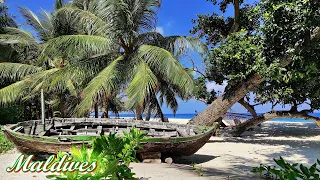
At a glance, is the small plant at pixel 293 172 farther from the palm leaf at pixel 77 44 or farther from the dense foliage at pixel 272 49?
the palm leaf at pixel 77 44

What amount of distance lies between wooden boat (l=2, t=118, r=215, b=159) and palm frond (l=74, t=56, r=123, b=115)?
3.13 ft

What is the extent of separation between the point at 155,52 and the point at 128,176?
7.86 meters

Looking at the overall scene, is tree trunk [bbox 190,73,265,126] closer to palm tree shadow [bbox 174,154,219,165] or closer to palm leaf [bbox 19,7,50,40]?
palm tree shadow [bbox 174,154,219,165]

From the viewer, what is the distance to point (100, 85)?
31.9ft

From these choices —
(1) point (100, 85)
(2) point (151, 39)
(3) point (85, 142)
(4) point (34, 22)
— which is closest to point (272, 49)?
(2) point (151, 39)

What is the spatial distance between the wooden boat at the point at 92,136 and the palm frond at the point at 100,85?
0.96 metres

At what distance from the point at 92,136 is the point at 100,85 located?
3.89m

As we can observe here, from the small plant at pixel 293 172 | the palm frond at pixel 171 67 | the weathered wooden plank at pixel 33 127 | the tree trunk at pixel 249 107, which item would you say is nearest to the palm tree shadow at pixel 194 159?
the palm frond at pixel 171 67

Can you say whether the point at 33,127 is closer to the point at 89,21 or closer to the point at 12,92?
the point at 89,21

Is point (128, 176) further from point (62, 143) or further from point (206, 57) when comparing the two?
point (206, 57)

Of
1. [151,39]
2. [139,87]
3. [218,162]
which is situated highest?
[151,39]

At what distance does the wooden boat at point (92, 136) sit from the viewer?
6.21 meters

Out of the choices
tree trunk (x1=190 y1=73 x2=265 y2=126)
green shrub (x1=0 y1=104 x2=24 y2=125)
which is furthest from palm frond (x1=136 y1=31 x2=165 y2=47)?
green shrub (x1=0 y1=104 x2=24 y2=125)

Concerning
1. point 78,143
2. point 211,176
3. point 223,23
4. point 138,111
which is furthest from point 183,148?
point 223,23
